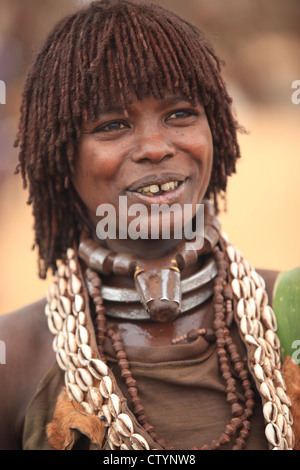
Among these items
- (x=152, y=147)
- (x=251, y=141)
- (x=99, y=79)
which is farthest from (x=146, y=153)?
(x=251, y=141)

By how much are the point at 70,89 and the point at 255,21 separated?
4.39 meters

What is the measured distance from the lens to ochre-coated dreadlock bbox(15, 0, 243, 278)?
2004 mm

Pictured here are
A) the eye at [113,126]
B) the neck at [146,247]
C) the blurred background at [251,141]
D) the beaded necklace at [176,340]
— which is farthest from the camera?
the blurred background at [251,141]

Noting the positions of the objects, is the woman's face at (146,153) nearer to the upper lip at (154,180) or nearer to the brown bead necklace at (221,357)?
the upper lip at (154,180)

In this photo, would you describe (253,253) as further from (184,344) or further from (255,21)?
(184,344)

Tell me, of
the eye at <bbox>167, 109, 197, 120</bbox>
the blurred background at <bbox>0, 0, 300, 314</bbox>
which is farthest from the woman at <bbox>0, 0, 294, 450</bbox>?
the blurred background at <bbox>0, 0, 300, 314</bbox>

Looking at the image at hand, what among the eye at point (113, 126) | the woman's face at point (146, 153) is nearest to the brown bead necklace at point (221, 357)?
the woman's face at point (146, 153)

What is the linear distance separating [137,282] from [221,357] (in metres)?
0.35

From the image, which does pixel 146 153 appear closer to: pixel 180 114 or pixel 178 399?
pixel 180 114

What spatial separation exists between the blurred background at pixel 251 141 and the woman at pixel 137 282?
2656mm

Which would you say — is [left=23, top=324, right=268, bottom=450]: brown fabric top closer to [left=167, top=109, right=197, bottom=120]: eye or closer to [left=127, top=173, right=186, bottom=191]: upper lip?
[left=127, top=173, right=186, bottom=191]: upper lip

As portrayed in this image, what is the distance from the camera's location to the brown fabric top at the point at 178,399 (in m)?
1.99

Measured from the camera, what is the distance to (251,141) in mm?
5883

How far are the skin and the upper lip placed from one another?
0.01m
